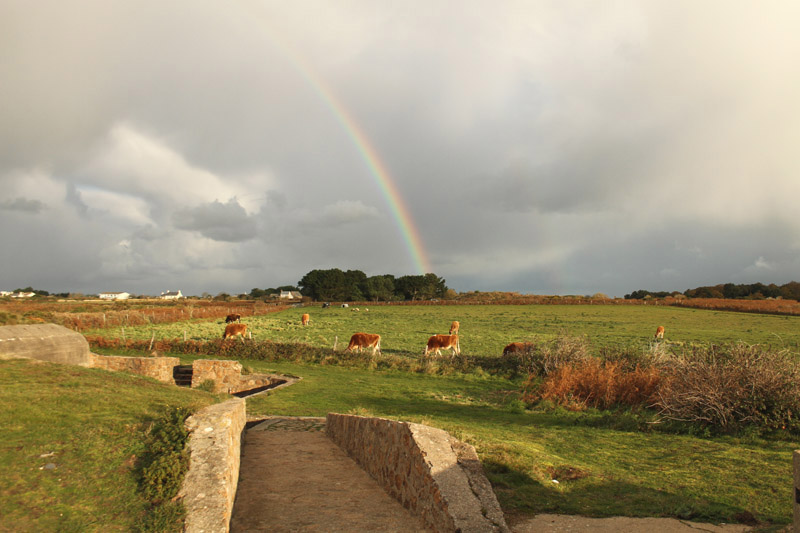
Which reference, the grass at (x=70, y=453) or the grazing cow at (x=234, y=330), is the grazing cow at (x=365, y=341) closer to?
the grazing cow at (x=234, y=330)

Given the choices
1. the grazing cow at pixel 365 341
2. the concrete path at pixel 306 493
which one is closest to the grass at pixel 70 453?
the concrete path at pixel 306 493

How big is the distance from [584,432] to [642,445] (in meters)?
1.55

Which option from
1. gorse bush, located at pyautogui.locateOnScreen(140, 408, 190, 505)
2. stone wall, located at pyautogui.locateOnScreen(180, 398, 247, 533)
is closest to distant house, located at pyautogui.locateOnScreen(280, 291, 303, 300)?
stone wall, located at pyautogui.locateOnScreen(180, 398, 247, 533)

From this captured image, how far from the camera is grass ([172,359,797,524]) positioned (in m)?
7.43

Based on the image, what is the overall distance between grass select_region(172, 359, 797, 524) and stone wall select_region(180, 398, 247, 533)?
3.83m

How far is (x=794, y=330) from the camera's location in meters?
48.4

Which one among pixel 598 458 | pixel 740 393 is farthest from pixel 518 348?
pixel 598 458

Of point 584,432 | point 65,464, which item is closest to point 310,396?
point 584,432

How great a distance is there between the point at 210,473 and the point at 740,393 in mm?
12643

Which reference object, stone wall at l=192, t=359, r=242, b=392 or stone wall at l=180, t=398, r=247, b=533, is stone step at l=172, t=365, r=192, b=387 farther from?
stone wall at l=180, t=398, r=247, b=533

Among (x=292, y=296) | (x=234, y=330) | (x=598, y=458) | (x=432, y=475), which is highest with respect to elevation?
(x=292, y=296)

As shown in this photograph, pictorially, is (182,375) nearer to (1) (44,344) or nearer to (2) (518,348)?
(1) (44,344)

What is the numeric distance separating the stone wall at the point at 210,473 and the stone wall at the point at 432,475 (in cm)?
235

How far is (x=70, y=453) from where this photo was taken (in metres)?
6.57
